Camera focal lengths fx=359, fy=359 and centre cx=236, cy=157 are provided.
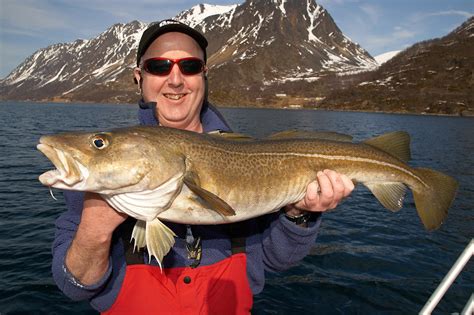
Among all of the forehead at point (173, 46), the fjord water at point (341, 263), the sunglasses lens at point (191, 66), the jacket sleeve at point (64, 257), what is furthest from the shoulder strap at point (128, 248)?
the fjord water at point (341, 263)

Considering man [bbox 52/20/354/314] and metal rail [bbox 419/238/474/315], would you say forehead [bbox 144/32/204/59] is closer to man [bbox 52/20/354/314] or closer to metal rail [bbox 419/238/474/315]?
man [bbox 52/20/354/314]

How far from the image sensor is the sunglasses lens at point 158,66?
4.70m

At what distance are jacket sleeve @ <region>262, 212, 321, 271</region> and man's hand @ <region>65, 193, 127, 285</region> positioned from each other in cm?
191

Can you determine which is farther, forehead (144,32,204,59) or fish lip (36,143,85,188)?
forehead (144,32,204,59)

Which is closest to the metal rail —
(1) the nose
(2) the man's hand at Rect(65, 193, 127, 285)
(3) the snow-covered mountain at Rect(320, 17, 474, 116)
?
(2) the man's hand at Rect(65, 193, 127, 285)

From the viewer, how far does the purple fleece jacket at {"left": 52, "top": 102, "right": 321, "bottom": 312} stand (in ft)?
12.2

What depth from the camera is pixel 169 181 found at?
3.55 metres

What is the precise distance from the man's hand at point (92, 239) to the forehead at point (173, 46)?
2.26m

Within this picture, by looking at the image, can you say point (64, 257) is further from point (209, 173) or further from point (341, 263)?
point (341, 263)

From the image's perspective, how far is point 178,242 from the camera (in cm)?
424

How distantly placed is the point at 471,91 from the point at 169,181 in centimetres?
14587

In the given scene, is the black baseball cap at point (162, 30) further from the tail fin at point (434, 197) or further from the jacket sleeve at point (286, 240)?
the tail fin at point (434, 197)

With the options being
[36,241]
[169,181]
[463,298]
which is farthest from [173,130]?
[36,241]

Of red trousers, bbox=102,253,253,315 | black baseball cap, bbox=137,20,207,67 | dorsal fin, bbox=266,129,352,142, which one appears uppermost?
black baseball cap, bbox=137,20,207,67
